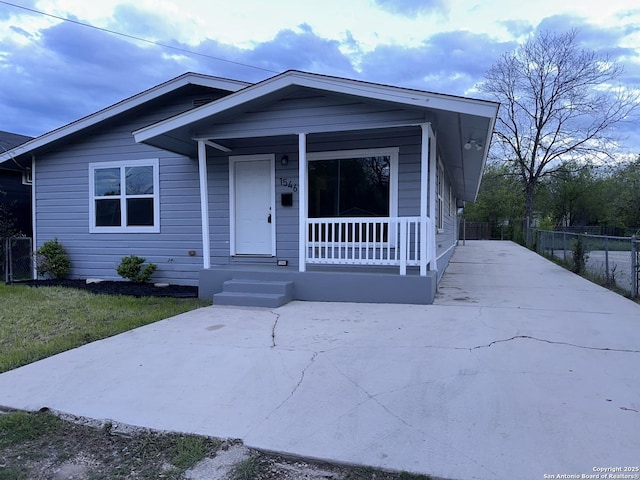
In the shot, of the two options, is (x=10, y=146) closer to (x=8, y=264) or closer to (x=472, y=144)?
(x=8, y=264)

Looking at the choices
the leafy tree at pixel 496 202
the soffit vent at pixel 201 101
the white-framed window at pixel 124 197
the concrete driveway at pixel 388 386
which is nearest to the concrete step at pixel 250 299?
the concrete driveway at pixel 388 386

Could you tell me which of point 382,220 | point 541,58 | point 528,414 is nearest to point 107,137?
point 382,220

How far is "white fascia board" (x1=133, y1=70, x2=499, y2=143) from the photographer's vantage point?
5668mm

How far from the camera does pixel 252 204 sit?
7.99 m

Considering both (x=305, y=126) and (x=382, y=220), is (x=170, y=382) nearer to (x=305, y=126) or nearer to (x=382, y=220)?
(x=382, y=220)

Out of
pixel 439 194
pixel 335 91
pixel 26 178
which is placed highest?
pixel 335 91

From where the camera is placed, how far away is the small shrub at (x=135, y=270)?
851 cm

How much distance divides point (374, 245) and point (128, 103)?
18.4 ft

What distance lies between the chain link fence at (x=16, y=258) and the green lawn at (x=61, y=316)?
1.10 metres

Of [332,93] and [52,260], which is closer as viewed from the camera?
[332,93]

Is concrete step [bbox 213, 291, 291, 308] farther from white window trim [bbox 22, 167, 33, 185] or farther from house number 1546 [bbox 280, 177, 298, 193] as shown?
white window trim [bbox 22, 167, 33, 185]

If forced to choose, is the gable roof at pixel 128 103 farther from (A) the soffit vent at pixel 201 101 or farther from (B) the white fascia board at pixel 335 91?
(B) the white fascia board at pixel 335 91

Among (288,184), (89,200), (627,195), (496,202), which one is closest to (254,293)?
(288,184)

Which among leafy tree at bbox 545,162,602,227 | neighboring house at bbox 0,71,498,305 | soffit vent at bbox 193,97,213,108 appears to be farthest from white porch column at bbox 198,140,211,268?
leafy tree at bbox 545,162,602,227
